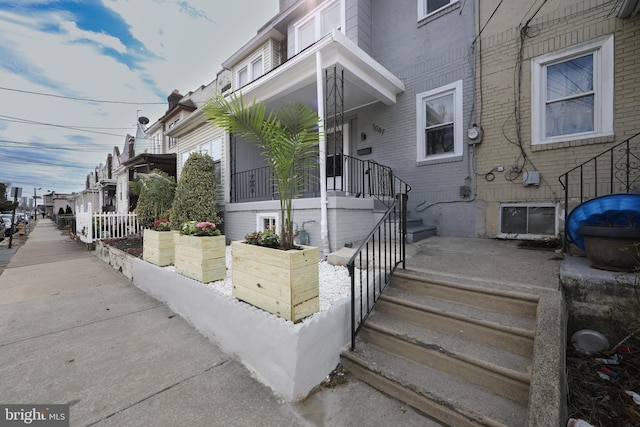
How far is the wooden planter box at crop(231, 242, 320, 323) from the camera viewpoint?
2355 millimetres

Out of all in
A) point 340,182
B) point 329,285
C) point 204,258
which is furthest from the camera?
point 340,182

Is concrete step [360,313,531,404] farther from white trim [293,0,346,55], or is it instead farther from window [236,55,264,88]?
window [236,55,264,88]

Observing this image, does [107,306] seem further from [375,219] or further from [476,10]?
Answer: [476,10]

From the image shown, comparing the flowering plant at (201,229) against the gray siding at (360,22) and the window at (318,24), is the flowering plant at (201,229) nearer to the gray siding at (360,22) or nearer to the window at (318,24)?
the gray siding at (360,22)

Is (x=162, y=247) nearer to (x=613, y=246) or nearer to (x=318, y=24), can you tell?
(x=613, y=246)

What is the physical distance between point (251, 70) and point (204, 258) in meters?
8.54

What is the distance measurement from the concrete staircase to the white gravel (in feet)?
1.50

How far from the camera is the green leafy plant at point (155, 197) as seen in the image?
25.3 ft

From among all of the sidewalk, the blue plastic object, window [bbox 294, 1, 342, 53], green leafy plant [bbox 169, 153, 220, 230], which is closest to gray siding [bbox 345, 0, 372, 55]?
window [bbox 294, 1, 342, 53]

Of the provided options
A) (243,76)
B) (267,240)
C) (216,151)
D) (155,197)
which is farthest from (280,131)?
(243,76)

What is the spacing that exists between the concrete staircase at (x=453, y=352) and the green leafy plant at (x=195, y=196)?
5.49m

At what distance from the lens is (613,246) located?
8.58 feet

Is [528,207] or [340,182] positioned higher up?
[340,182]

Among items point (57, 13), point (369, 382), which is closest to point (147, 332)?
point (369, 382)
